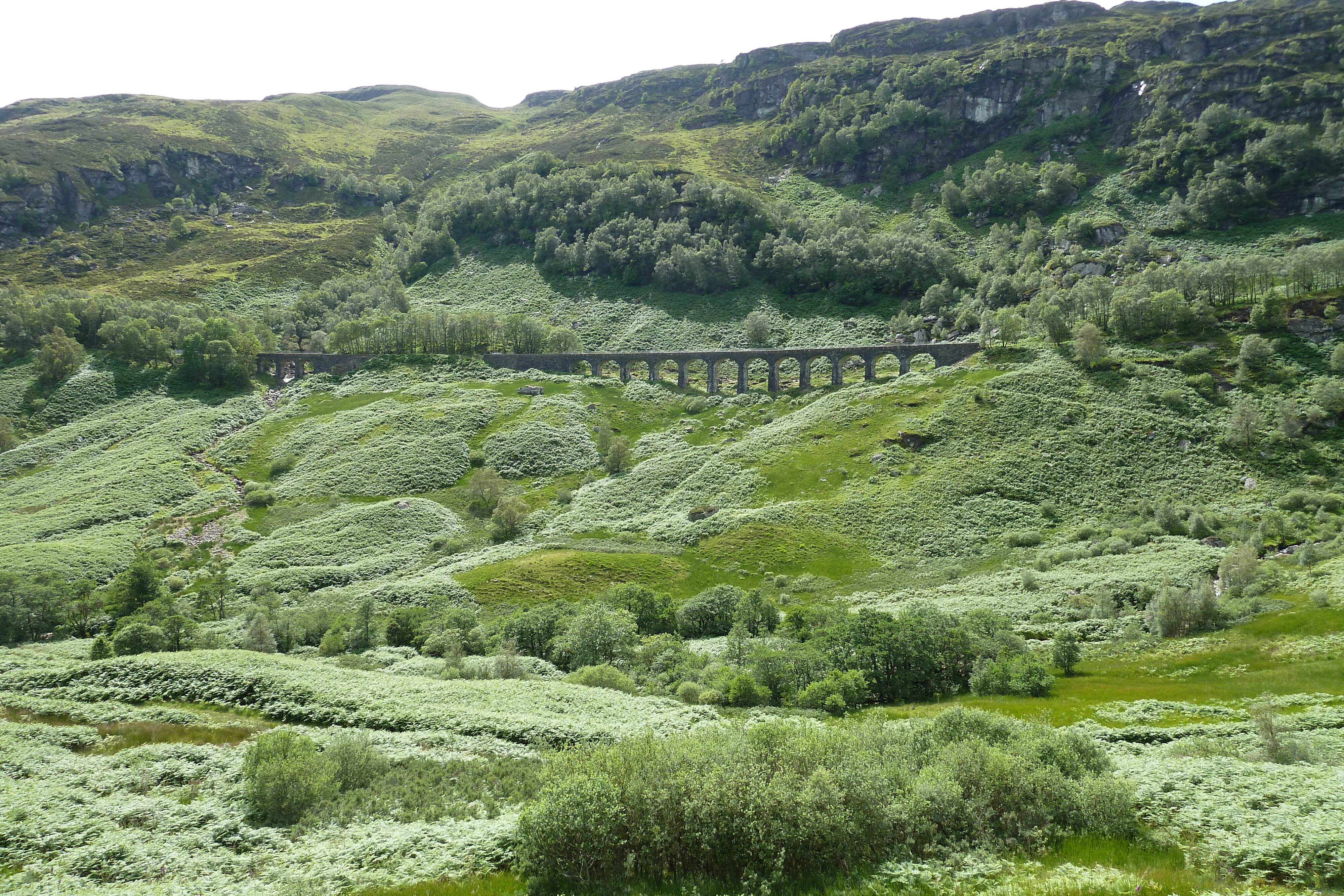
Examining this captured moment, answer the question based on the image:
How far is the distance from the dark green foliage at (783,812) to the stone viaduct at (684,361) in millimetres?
98887

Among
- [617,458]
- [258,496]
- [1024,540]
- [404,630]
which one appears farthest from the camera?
[617,458]

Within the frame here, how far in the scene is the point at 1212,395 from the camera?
242 feet

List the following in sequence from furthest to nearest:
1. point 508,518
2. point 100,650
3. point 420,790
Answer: point 508,518 → point 100,650 → point 420,790

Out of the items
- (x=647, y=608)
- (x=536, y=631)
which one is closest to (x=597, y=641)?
(x=536, y=631)

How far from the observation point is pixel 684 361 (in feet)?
412

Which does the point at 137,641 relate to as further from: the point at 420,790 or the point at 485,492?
the point at 485,492

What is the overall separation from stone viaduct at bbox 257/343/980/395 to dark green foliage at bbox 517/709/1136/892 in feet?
324

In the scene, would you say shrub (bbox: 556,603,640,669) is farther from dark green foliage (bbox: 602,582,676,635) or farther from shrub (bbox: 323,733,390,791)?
shrub (bbox: 323,733,390,791)

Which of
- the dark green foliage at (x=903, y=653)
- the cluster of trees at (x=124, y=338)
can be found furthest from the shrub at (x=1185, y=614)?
the cluster of trees at (x=124, y=338)

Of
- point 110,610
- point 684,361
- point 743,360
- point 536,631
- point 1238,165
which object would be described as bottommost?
point 110,610

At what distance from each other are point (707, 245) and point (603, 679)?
512ft

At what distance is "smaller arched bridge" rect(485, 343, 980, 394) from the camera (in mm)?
109062

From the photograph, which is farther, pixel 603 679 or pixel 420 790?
pixel 603 679

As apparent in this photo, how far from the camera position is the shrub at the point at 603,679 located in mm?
31922
